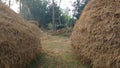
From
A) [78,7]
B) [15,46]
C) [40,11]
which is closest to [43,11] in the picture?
[40,11]

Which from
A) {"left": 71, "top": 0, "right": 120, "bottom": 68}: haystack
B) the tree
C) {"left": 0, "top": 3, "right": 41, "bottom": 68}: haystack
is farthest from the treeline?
{"left": 0, "top": 3, "right": 41, "bottom": 68}: haystack

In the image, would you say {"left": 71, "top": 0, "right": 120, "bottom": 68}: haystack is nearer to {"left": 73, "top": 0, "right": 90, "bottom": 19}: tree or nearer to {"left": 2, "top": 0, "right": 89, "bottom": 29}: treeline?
{"left": 73, "top": 0, "right": 90, "bottom": 19}: tree

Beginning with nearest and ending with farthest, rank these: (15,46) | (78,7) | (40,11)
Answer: (15,46) < (78,7) < (40,11)

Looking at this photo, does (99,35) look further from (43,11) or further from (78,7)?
(43,11)

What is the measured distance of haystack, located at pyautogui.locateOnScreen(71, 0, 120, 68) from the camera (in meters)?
4.35

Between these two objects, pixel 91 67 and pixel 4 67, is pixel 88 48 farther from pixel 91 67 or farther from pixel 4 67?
pixel 4 67

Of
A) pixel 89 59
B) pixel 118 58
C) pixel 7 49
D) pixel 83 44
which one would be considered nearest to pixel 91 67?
pixel 89 59

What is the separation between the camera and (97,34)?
485cm

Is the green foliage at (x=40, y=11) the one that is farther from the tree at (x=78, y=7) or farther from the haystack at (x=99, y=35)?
the haystack at (x=99, y=35)

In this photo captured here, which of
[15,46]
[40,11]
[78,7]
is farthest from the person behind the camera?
[40,11]

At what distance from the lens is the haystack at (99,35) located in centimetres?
435

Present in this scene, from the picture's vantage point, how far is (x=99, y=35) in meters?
4.77

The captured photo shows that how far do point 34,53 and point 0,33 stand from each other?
1.28 m

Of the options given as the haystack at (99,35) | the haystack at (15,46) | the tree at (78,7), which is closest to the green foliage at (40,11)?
the tree at (78,7)
